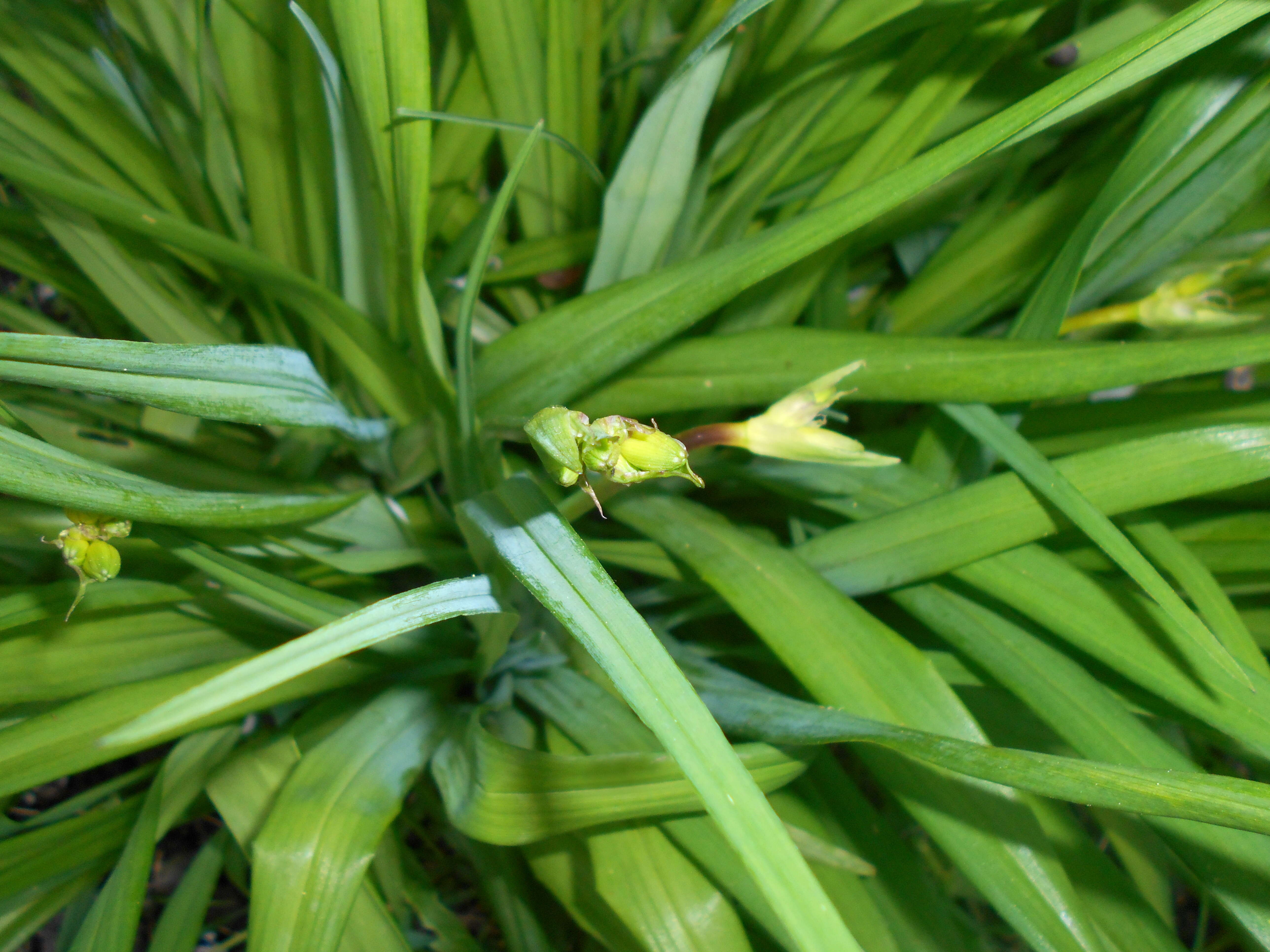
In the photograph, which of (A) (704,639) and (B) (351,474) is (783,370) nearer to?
(A) (704,639)

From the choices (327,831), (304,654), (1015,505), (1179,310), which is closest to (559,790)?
(327,831)

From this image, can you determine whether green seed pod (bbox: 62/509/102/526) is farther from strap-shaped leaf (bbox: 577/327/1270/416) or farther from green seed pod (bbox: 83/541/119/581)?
strap-shaped leaf (bbox: 577/327/1270/416)

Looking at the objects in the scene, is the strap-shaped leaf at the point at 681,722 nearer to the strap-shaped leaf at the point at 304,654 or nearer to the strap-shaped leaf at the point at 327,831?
the strap-shaped leaf at the point at 304,654

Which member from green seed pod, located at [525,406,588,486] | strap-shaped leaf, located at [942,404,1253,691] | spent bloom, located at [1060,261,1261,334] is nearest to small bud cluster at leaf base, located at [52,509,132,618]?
green seed pod, located at [525,406,588,486]

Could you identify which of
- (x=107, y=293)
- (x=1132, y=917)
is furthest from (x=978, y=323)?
(x=107, y=293)

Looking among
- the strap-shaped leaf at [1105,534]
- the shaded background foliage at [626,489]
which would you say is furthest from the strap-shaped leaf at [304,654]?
the strap-shaped leaf at [1105,534]

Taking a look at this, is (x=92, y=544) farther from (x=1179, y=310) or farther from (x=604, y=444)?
(x=1179, y=310)

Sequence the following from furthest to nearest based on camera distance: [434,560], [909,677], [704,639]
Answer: [704,639] → [434,560] → [909,677]
